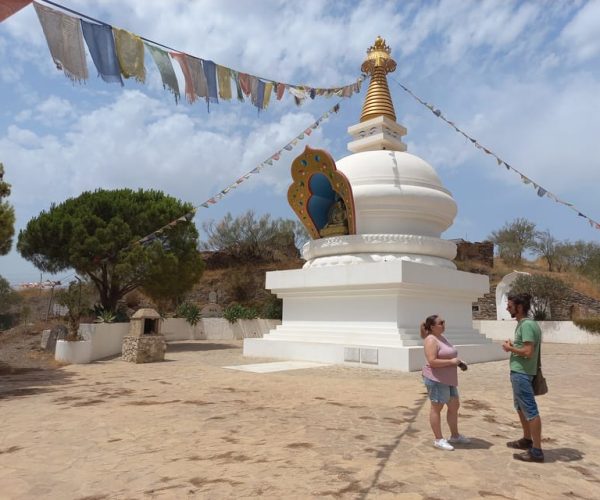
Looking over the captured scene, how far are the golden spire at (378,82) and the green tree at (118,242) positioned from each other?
8.12 meters

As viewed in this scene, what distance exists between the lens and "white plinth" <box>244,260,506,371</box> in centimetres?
1108

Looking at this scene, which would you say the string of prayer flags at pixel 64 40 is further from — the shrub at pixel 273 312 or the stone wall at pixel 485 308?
the stone wall at pixel 485 308

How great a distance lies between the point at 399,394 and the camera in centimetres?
744

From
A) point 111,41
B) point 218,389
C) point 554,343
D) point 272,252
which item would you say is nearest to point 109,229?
point 218,389

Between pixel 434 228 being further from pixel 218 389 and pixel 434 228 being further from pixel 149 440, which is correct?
pixel 149 440

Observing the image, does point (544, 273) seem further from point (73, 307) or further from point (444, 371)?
point (444, 371)

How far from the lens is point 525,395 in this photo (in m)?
4.27

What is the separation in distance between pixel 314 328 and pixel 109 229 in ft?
27.9

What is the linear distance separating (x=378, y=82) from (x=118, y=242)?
1083 centimetres

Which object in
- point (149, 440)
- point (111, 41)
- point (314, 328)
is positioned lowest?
point (149, 440)

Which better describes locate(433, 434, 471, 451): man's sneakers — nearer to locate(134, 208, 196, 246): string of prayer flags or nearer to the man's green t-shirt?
the man's green t-shirt

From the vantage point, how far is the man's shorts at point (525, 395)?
4199 mm

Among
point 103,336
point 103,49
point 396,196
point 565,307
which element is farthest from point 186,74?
point 565,307

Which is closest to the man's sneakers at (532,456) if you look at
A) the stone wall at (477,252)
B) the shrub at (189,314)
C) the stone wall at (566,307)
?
the shrub at (189,314)
